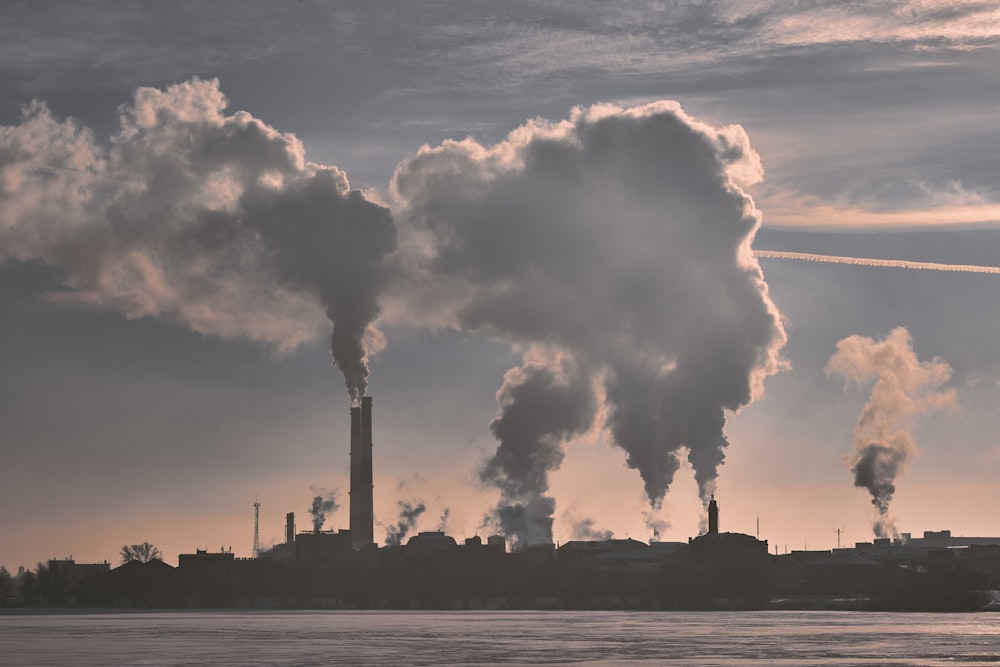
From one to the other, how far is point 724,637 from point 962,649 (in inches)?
901


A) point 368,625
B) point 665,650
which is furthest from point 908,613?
point 665,650

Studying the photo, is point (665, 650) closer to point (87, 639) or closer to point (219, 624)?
point (87, 639)

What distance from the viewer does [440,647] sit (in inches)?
4126

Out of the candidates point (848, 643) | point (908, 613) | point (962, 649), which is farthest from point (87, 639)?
point (908, 613)

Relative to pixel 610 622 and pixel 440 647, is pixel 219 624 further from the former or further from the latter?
pixel 440 647

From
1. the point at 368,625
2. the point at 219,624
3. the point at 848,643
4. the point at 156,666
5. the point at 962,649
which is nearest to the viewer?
the point at 156,666

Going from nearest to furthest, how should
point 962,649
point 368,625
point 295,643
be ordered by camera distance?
point 962,649, point 295,643, point 368,625

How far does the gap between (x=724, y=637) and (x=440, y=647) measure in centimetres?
2181

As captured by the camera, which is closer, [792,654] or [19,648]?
[792,654]

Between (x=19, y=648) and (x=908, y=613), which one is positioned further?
(x=908, y=613)

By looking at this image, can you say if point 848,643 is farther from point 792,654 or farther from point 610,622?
point 610,622

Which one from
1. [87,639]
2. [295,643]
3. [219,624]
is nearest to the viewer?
[295,643]

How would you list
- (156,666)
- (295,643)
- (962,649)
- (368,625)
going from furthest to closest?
(368,625), (295,643), (962,649), (156,666)

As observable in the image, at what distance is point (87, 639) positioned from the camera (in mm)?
122375
